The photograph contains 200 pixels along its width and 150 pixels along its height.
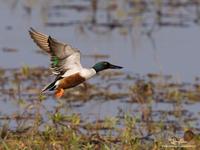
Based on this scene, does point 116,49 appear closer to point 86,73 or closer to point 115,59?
point 115,59

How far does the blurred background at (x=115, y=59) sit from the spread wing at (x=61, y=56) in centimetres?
40

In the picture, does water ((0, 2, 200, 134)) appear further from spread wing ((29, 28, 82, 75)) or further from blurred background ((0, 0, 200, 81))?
spread wing ((29, 28, 82, 75))

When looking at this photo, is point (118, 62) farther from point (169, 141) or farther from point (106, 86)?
point (169, 141)

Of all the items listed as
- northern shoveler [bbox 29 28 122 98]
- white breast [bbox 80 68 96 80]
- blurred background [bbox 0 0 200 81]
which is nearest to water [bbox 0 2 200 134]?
blurred background [bbox 0 0 200 81]

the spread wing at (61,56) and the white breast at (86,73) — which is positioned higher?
the spread wing at (61,56)

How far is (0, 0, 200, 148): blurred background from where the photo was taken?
751 cm

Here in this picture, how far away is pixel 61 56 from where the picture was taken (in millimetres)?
5617

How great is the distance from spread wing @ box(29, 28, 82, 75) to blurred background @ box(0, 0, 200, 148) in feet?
1.30

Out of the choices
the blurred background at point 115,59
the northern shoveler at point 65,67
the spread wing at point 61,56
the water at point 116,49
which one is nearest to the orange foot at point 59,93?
the northern shoveler at point 65,67

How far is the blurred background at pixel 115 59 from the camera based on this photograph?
296 inches

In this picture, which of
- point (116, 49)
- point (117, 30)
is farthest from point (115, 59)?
point (117, 30)

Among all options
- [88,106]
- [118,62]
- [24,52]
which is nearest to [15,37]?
[24,52]

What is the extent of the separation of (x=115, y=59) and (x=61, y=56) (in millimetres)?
3411

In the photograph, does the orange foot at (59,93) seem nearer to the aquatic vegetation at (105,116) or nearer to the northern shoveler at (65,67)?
the northern shoveler at (65,67)
